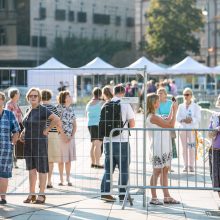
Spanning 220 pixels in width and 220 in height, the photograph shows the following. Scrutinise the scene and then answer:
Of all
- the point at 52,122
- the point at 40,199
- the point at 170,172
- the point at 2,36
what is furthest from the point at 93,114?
the point at 2,36

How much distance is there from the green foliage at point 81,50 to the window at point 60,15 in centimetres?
281

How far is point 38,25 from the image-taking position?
78750 millimetres

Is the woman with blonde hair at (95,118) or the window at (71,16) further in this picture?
the window at (71,16)

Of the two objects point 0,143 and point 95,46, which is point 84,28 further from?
point 0,143

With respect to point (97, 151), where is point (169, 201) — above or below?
below

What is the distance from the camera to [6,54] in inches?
3088

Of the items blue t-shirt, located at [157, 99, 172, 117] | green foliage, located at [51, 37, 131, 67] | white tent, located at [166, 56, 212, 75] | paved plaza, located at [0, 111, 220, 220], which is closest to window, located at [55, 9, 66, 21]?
green foliage, located at [51, 37, 131, 67]

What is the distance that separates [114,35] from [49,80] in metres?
75.0

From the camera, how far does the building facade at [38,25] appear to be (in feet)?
255

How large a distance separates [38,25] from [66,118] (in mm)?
67212

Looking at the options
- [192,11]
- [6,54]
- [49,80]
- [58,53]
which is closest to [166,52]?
[192,11]

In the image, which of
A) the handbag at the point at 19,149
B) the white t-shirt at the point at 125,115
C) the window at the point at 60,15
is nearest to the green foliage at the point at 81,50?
the window at the point at 60,15

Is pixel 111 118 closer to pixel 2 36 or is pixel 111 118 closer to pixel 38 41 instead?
pixel 38 41

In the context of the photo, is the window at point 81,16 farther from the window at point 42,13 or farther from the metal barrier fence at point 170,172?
the metal barrier fence at point 170,172
